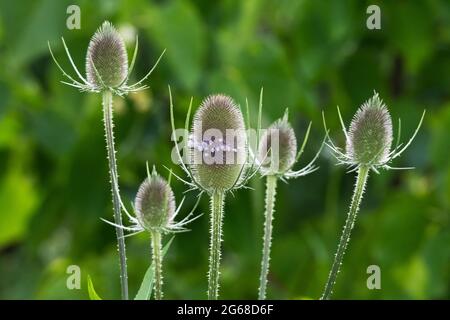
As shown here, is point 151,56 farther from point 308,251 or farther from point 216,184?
point 216,184

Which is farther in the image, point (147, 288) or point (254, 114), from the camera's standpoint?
point (254, 114)

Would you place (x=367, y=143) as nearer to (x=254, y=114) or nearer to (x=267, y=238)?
(x=267, y=238)

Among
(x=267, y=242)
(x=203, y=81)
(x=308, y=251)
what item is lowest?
(x=308, y=251)

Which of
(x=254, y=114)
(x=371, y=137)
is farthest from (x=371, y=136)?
(x=254, y=114)

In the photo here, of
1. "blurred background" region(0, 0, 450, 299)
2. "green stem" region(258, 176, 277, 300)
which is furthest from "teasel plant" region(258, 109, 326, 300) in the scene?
"blurred background" region(0, 0, 450, 299)

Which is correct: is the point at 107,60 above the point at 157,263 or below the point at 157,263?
above
